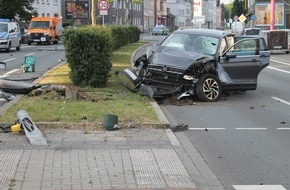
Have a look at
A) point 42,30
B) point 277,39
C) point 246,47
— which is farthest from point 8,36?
point 246,47

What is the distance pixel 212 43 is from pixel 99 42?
2961mm

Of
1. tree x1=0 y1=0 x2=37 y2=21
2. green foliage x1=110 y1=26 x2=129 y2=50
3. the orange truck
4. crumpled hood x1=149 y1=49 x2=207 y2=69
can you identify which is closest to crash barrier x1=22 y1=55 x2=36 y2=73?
crumpled hood x1=149 y1=49 x2=207 y2=69

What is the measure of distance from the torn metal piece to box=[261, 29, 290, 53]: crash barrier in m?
28.6

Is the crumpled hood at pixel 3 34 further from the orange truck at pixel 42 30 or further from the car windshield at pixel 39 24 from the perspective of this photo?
the car windshield at pixel 39 24

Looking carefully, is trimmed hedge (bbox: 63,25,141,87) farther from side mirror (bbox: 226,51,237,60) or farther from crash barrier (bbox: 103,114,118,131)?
crash barrier (bbox: 103,114,118,131)

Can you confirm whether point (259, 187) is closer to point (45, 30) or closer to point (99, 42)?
point (99, 42)

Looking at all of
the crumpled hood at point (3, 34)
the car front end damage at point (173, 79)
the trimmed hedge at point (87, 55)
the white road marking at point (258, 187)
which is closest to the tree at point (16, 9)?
the crumpled hood at point (3, 34)

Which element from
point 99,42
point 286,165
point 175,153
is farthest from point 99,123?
point 99,42

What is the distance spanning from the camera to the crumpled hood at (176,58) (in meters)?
12.0

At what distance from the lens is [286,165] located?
6852 millimetres

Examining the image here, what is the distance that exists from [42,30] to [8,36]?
39.6ft

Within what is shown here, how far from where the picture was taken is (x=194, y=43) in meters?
13.3

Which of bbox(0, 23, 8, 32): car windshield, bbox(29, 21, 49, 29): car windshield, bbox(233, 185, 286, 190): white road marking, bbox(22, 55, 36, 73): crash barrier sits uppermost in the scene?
bbox(29, 21, 49, 29): car windshield

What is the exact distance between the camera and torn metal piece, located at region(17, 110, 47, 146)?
24.6 feet
